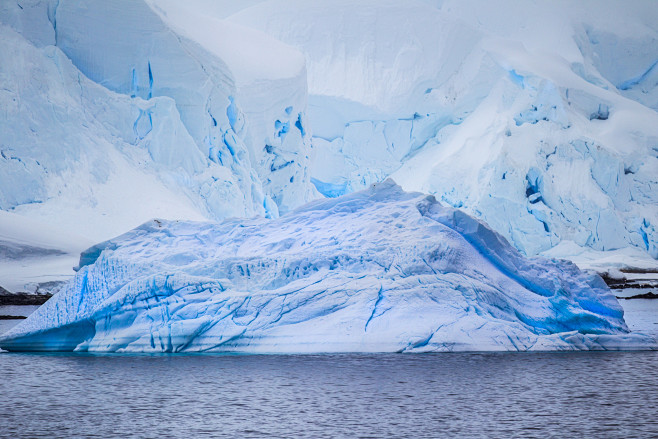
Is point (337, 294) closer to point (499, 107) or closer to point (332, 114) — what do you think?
point (499, 107)

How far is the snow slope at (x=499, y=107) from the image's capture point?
2788 cm

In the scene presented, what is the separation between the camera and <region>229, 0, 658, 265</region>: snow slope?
2788 centimetres

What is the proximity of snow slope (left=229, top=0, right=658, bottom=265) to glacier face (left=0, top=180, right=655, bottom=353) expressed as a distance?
1716cm

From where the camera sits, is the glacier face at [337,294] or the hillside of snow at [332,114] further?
the hillside of snow at [332,114]

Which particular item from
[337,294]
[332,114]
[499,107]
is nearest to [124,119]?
[332,114]

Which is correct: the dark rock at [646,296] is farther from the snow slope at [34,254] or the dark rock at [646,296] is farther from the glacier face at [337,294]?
the snow slope at [34,254]

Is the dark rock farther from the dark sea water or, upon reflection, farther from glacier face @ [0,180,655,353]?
the dark sea water

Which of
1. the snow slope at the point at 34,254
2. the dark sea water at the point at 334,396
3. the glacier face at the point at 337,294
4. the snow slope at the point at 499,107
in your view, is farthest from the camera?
the snow slope at the point at 499,107

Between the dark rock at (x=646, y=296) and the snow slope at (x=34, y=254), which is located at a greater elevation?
the snow slope at (x=34, y=254)

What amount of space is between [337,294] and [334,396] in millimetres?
2495

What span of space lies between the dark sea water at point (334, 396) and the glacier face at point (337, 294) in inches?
9.6

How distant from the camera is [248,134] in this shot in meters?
25.9

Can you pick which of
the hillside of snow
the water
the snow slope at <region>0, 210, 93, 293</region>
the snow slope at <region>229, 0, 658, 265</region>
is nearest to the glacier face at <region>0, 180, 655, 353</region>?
the water

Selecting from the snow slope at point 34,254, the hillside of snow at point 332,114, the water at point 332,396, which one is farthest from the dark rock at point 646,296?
the snow slope at point 34,254
